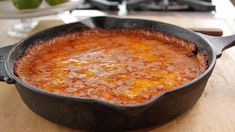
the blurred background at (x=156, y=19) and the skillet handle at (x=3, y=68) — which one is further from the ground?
the skillet handle at (x=3, y=68)

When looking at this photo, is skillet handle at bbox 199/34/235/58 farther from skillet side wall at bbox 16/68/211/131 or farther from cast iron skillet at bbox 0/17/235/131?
skillet side wall at bbox 16/68/211/131

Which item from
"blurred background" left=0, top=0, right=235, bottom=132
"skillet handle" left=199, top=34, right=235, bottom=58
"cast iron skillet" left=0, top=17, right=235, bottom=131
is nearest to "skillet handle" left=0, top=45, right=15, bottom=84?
"cast iron skillet" left=0, top=17, right=235, bottom=131

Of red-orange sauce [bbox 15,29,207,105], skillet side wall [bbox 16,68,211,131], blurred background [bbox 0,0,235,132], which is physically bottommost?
blurred background [bbox 0,0,235,132]

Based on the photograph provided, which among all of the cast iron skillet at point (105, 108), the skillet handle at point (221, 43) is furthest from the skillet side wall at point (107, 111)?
the skillet handle at point (221, 43)

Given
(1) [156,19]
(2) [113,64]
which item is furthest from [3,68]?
(1) [156,19]

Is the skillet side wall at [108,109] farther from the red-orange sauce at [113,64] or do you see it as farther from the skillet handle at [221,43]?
the skillet handle at [221,43]

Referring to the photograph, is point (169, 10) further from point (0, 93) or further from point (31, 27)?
point (0, 93)

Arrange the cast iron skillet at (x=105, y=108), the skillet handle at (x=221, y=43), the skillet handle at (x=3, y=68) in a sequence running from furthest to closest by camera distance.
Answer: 1. the skillet handle at (x=221, y=43)
2. the skillet handle at (x=3, y=68)
3. the cast iron skillet at (x=105, y=108)
